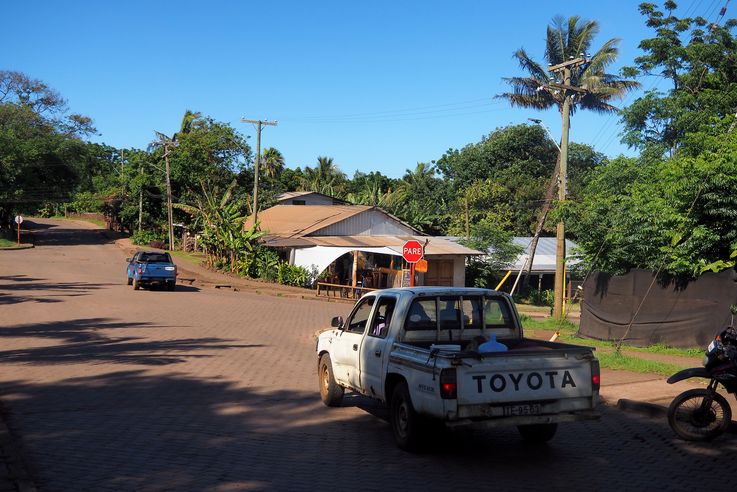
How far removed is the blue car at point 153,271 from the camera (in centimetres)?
3228

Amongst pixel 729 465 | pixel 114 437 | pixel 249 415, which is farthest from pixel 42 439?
pixel 729 465

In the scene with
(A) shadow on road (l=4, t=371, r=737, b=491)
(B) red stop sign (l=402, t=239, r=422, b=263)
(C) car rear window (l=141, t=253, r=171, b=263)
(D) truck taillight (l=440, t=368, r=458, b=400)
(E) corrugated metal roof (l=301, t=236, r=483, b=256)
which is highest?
(E) corrugated metal roof (l=301, t=236, r=483, b=256)

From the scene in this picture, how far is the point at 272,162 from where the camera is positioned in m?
72.1

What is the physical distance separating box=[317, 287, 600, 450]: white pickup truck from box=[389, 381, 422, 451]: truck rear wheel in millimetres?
11

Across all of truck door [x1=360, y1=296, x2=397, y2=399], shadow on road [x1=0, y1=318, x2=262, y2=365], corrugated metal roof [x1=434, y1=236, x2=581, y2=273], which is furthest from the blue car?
truck door [x1=360, y1=296, x2=397, y2=399]

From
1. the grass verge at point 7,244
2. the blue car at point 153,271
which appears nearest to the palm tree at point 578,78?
the blue car at point 153,271

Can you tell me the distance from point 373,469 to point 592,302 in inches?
538

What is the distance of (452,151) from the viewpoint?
7269cm

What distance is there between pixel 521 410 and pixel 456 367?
2.83ft

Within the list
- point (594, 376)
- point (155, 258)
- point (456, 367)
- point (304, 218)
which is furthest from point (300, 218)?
point (456, 367)

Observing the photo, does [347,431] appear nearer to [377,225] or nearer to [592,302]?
[592,302]

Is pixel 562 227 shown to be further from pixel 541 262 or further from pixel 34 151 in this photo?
pixel 34 151

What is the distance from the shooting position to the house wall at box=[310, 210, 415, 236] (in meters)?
40.9

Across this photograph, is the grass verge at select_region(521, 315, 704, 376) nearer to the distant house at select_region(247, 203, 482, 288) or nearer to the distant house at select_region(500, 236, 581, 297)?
the distant house at select_region(247, 203, 482, 288)
